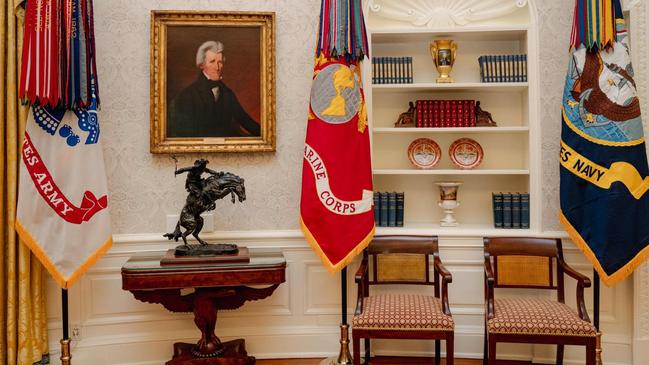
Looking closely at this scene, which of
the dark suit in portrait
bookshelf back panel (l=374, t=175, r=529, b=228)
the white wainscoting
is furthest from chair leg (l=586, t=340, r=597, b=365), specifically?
the dark suit in portrait

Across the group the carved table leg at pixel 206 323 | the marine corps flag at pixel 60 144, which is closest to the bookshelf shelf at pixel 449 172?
the carved table leg at pixel 206 323

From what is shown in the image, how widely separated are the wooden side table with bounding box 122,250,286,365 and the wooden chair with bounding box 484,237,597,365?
4.33ft

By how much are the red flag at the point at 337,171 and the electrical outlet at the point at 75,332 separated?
1.76m

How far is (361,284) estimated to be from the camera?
9.56 feet

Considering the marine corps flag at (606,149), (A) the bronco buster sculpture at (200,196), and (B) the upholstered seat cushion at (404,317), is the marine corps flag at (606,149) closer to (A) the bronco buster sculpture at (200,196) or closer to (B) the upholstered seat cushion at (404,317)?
(B) the upholstered seat cushion at (404,317)

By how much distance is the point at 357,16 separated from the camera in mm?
3025

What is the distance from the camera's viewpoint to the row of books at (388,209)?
11.5 feet

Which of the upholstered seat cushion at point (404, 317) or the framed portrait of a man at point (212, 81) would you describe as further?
the framed portrait of a man at point (212, 81)

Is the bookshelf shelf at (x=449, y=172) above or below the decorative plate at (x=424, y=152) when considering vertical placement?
below

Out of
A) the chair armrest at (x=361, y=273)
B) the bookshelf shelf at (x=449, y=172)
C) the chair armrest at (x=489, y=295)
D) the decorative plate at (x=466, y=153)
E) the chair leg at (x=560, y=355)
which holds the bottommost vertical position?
the chair leg at (x=560, y=355)

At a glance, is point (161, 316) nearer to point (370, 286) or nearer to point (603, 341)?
point (370, 286)

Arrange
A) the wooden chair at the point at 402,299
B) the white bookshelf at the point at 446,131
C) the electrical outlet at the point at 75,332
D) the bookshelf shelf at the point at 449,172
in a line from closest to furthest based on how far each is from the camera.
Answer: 1. the wooden chair at the point at 402,299
2. the electrical outlet at the point at 75,332
3. the bookshelf shelf at the point at 449,172
4. the white bookshelf at the point at 446,131

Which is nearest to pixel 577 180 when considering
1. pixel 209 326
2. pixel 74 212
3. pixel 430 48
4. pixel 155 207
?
pixel 430 48

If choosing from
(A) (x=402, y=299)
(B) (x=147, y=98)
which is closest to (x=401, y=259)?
(A) (x=402, y=299)
